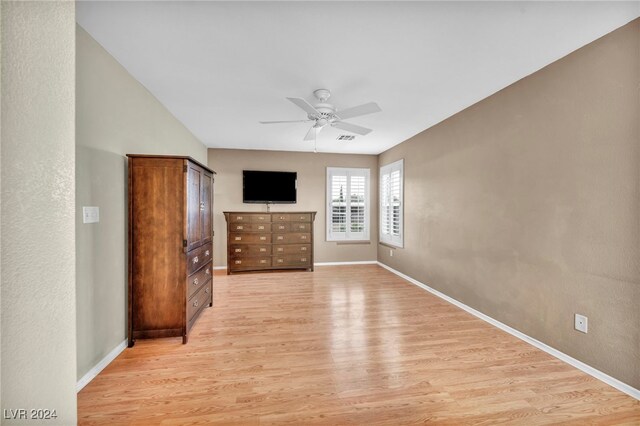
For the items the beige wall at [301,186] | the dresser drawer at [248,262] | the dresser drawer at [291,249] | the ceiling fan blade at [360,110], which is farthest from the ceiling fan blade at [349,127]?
the dresser drawer at [248,262]

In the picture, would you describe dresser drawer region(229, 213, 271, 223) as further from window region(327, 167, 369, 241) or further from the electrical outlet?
the electrical outlet

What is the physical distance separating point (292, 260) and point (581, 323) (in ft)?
13.6

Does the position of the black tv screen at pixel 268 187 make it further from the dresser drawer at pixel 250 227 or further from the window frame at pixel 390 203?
the window frame at pixel 390 203

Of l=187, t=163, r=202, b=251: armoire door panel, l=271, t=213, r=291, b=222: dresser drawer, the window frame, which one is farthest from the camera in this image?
l=271, t=213, r=291, b=222: dresser drawer

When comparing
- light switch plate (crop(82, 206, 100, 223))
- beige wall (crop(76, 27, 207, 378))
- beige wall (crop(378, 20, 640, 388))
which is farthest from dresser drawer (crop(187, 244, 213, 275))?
beige wall (crop(378, 20, 640, 388))

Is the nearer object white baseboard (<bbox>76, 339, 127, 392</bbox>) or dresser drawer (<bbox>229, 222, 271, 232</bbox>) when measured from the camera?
white baseboard (<bbox>76, 339, 127, 392</bbox>)

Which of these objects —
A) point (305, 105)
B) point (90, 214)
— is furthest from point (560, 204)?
point (90, 214)

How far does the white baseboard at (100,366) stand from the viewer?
1884 millimetres

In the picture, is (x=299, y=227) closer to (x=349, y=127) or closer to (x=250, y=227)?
(x=250, y=227)

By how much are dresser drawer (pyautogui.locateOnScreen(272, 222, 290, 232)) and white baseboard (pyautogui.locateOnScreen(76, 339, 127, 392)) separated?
310 cm

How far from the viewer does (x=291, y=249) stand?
535cm

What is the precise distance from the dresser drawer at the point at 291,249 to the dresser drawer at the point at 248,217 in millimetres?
568

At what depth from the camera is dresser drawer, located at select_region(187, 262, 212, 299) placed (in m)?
2.67

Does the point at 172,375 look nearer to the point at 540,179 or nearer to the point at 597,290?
the point at 597,290
